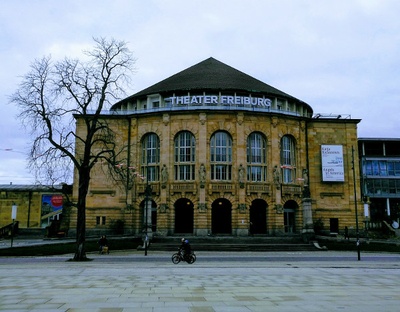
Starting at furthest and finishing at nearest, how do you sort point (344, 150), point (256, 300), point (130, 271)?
point (344, 150), point (130, 271), point (256, 300)

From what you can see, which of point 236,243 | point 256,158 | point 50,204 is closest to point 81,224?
point 236,243

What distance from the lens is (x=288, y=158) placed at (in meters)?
55.2

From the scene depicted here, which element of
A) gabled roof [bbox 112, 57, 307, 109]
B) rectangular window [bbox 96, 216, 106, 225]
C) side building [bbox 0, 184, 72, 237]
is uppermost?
gabled roof [bbox 112, 57, 307, 109]

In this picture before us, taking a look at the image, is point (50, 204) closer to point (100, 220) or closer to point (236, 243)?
point (100, 220)

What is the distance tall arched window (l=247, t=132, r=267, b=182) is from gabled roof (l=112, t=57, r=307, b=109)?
647 cm

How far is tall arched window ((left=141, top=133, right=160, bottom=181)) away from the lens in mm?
53253

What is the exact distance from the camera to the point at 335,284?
54.4 feet

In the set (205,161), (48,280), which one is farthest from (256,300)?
(205,161)

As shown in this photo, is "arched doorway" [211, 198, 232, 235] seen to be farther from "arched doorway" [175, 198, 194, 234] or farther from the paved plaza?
the paved plaza

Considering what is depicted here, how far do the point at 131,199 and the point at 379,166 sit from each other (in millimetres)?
38645

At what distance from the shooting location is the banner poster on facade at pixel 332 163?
55.8m

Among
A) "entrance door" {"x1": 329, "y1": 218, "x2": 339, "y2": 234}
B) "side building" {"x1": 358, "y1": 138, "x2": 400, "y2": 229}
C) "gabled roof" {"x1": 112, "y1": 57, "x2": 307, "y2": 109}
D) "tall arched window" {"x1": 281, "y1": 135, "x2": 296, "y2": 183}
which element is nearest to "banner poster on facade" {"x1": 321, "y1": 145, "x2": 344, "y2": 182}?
"tall arched window" {"x1": 281, "y1": 135, "x2": 296, "y2": 183}

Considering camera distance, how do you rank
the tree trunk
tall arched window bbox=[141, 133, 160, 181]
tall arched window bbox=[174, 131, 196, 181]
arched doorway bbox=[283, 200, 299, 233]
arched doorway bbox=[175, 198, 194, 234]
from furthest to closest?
arched doorway bbox=[283, 200, 299, 233] → tall arched window bbox=[141, 133, 160, 181] → arched doorway bbox=[175, 198, 194, 234] → tall arched window bbox=[174, 131, 196, 181] → the tree trunk

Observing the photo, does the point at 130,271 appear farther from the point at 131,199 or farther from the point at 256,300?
the point at 131,199
